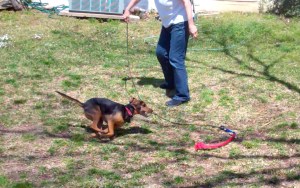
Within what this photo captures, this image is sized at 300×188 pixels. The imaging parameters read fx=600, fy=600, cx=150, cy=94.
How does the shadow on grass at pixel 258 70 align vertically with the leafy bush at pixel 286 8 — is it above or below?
below

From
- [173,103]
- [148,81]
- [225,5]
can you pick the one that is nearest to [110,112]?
[173,103]

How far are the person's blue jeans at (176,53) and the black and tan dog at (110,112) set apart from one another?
45.7 inches

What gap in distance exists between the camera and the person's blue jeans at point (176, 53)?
6.18 metres

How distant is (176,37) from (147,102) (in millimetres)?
821

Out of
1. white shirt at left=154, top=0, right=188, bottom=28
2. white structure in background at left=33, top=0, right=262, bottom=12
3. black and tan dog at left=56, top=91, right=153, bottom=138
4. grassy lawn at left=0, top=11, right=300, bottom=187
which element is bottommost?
grassy lawn at left=0, top=11, right=300, bottom=187

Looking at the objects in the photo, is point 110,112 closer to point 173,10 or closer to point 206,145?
point 206,145

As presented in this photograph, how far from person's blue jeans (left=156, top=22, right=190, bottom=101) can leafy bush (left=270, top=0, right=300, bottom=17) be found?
480cm

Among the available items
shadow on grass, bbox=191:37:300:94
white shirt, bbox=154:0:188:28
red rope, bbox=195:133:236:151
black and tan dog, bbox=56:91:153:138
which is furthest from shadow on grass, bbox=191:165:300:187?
shadow on grass, bbox=191:37:300:94

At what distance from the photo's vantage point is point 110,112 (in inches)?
206

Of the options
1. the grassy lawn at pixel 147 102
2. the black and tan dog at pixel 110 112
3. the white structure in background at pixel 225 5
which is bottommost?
the grassy lawn at pixel 147 102

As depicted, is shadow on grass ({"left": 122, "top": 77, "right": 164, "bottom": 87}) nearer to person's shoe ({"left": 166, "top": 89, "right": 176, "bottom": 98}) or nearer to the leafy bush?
person's shoe ({"left": 166, "top": 89, "right": 176, "bottom": 98})

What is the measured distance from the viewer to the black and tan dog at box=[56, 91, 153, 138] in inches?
206

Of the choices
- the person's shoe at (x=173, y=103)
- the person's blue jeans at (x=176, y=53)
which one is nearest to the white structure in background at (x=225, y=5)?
the person's blue jeans at (x=176, y=53)

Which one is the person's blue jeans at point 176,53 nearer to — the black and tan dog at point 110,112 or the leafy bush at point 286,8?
the black and tan dog at point 110,112
